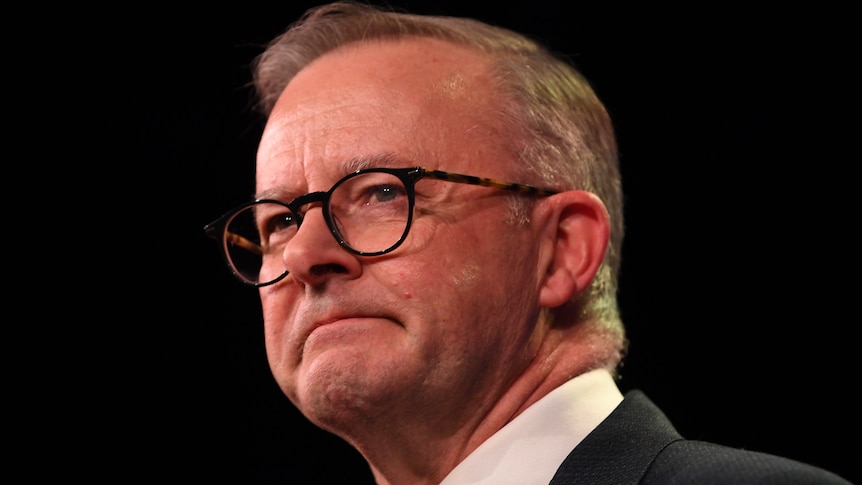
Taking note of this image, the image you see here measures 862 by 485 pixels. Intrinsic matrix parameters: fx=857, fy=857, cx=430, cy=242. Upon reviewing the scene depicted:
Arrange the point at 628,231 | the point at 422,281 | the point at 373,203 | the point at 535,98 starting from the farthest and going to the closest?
the point at 628,231
the point at 535,98
the point at 373,203
the point at 422,281

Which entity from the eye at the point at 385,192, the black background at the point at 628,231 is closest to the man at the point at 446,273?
the eye at the point at 385,192

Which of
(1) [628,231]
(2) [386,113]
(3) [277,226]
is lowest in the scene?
(1) [628,231]

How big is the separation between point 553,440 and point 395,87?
2.88 feet

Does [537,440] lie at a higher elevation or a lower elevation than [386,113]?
lower

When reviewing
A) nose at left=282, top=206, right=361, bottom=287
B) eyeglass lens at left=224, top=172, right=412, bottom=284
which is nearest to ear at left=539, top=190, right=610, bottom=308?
eyeglass lens at left=224, top=172, right=412, bottom=284

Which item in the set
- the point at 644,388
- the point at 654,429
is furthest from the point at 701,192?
the point at 654,429

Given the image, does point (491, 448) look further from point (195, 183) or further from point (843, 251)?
point (195, 183)

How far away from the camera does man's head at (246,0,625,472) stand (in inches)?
71.4

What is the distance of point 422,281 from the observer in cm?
181

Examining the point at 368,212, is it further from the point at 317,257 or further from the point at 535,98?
the point at 535,98

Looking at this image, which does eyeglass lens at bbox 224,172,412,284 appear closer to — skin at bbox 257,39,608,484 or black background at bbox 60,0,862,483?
skin at bbox 257,39,608,484

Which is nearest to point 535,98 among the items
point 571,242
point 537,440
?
point 571,242

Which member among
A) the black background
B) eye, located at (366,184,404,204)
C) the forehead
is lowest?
the black background

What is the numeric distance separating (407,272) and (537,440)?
0.45 m
